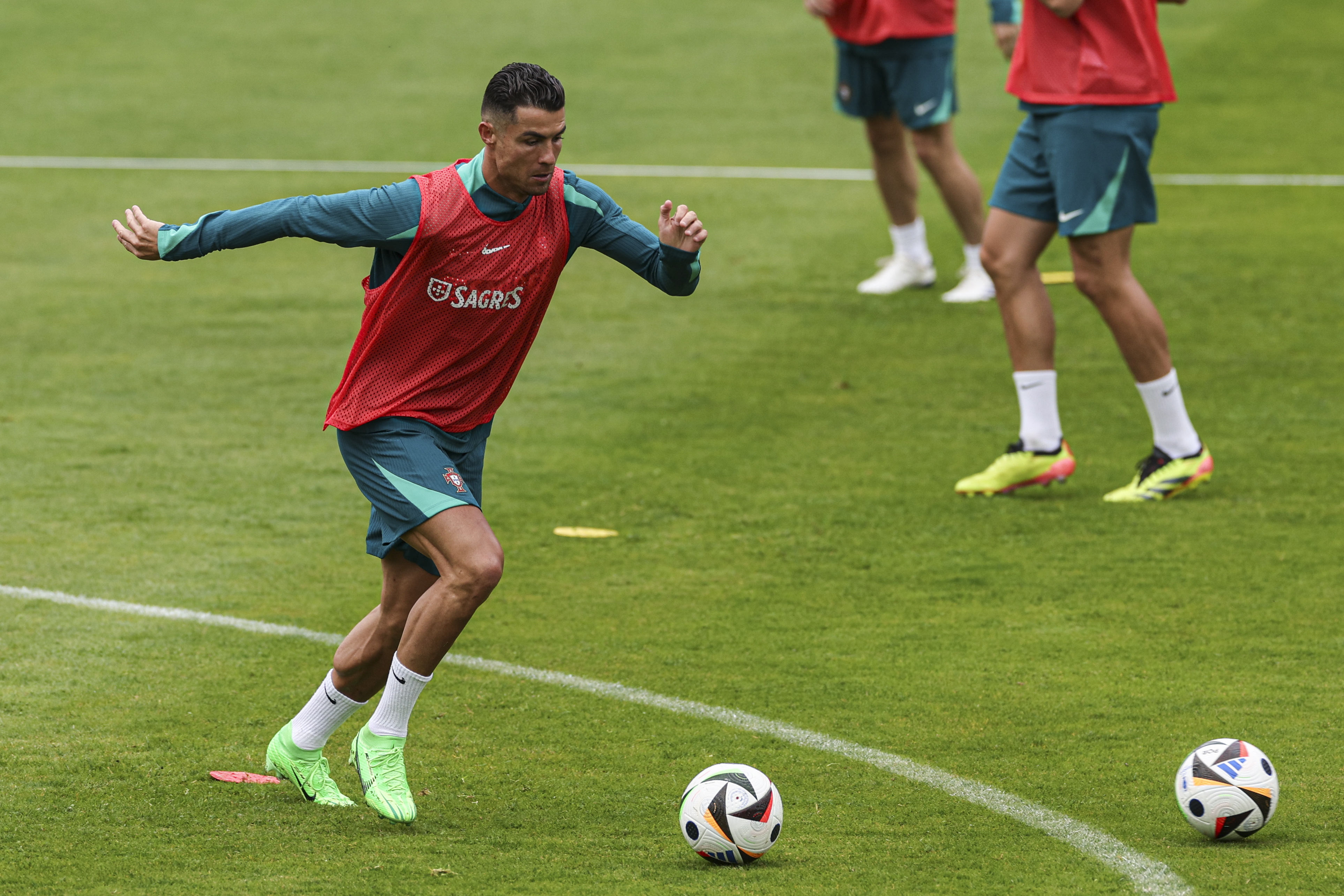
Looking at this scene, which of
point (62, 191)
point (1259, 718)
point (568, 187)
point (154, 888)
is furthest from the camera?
point (62, 191)

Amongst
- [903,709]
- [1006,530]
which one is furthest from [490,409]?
[1006,530]

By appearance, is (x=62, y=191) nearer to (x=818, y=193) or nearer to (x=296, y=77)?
(x=296, y=77)

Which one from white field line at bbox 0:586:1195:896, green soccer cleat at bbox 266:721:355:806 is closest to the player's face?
green soccer cleat at bbox 266:721:355:806

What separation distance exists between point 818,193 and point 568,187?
10059mm

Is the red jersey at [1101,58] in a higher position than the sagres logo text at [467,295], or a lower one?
lower

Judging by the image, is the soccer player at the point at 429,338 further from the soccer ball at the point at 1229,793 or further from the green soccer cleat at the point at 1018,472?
the green soccer cleat at the point at 1018,472

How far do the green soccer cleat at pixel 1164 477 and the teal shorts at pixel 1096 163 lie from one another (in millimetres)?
1073

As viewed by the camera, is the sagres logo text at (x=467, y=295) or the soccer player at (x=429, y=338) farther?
the sagres logo text at (x=467, y=295)

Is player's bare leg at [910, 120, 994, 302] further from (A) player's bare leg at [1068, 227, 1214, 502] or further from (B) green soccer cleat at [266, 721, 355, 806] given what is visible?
(B) green soccer cleat at [266, 721, 355, 806]

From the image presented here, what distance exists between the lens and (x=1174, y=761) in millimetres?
5453

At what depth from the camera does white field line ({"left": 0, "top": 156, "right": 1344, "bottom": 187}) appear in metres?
15.4

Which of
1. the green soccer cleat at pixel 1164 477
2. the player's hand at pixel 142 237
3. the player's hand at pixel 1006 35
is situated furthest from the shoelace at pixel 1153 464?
the player's hand at pixel 142 237

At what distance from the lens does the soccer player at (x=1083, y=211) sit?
8.23 meters

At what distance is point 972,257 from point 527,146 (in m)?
7.67
